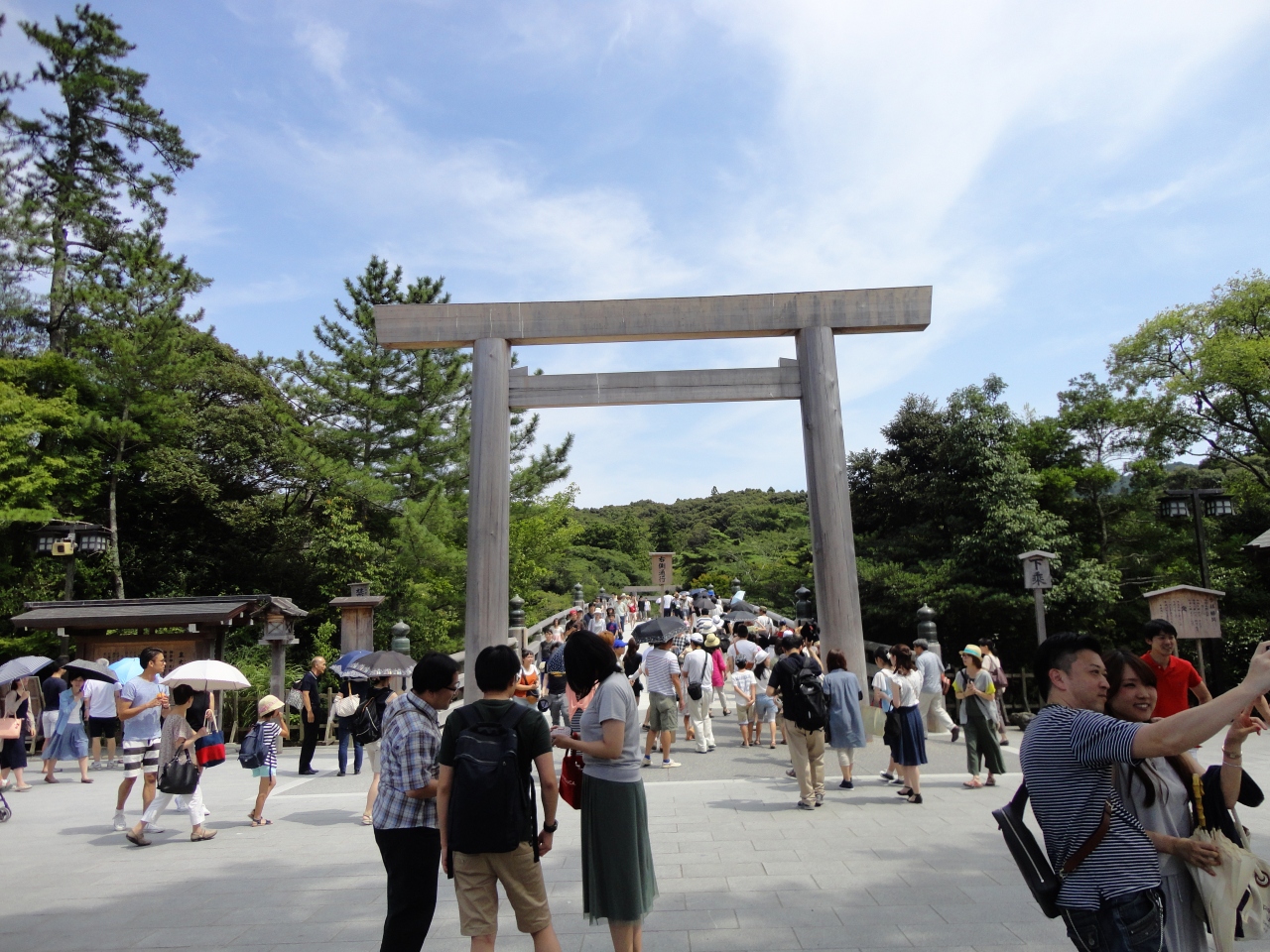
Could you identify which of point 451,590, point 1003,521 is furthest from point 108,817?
point 1003,521

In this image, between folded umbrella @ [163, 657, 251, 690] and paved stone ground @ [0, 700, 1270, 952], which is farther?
folded umbrella @ [163, 657, 251, 690]

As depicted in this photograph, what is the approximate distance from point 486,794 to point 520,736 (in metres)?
0.24

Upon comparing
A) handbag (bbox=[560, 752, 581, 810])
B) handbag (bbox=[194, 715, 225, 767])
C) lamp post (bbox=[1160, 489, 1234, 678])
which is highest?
lamp post (bbox=[1160, 489, 1234, 678])

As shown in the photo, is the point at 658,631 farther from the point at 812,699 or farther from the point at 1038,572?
the point at 1038,572

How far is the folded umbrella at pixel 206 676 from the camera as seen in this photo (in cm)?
678

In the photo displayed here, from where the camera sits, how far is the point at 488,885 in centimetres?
300

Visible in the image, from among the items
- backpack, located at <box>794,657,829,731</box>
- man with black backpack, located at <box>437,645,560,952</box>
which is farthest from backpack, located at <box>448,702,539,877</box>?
backpack, located at <box>794,657,829,731</box>

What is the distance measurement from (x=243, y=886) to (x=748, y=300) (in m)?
6.82

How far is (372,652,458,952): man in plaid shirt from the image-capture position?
10.3ft

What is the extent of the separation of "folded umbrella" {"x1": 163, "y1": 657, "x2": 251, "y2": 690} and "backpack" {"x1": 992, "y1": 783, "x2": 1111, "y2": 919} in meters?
6.54

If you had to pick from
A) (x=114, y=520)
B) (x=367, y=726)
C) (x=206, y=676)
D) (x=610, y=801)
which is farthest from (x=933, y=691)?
(x=114, y=520)

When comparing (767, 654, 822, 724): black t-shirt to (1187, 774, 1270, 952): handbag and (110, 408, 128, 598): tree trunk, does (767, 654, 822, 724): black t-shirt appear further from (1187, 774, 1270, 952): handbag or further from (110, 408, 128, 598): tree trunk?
(110, 408, 128, 598): tree trunk

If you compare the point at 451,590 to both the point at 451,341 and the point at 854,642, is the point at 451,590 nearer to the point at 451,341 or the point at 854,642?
the point at 451,341

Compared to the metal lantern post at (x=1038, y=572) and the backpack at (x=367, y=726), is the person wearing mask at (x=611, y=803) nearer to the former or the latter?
the backpack at (x=367, y=726)
